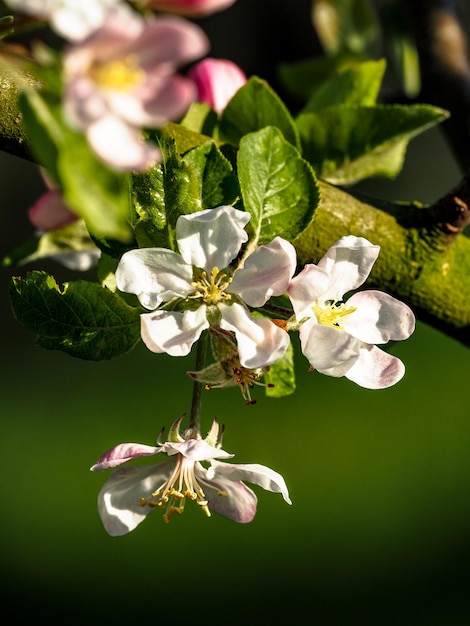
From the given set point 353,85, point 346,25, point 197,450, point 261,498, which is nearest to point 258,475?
point 197,450

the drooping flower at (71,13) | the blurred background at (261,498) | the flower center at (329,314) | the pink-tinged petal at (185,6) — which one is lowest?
the blurred background at (261,498)

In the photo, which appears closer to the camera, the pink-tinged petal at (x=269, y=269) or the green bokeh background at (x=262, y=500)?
the pink-tinged petal at (x=269, y=269)

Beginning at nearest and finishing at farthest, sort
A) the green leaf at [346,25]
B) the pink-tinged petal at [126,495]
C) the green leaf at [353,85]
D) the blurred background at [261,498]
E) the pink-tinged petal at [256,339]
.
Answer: the pink-tinged petal at [256,339]
the pink-tinged petal at [126,495]
the green leaf at [353,85]
the green leaf at [346,25]
the blurred background at [261,498]

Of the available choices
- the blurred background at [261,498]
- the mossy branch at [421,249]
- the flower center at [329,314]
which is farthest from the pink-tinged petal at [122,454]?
the blurred background at [261,498]

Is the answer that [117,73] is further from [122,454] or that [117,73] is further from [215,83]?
[215,83]

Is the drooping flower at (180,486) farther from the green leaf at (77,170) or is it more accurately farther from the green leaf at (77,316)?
the green leaf at (77,170)

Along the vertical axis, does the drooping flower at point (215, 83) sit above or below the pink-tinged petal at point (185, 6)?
below

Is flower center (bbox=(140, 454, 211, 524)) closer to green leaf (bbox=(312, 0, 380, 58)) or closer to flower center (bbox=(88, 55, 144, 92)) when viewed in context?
flower center (bbox=(88, 55, 144, 92))
